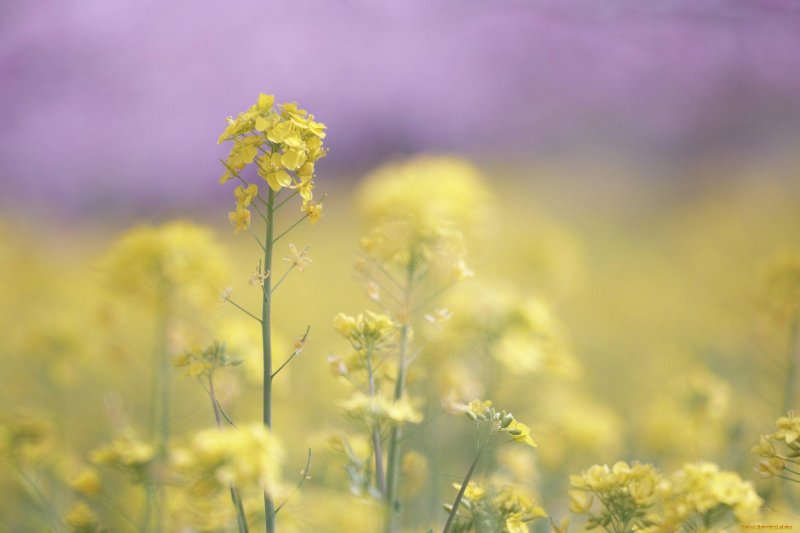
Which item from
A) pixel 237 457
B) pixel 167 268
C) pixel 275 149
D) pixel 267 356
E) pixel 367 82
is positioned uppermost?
pixel 367 82

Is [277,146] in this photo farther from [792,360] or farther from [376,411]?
[792,360]

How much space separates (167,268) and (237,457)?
1.27 meters

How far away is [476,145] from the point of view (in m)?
6.34

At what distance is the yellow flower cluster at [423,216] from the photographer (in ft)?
5.43

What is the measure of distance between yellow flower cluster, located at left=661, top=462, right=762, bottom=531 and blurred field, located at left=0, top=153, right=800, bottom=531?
0.41 m

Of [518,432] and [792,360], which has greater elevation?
[792,360]

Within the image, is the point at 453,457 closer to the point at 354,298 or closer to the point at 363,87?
the point at 354,298

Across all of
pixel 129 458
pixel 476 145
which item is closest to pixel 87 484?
pixel 129 458

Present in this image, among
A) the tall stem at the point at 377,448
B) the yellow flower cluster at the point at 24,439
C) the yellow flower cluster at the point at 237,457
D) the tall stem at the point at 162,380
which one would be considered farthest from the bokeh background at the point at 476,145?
the yellow flower cluster at the point at 237,457

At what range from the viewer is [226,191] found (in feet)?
19.1

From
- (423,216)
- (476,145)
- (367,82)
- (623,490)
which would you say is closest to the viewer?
(623,490)

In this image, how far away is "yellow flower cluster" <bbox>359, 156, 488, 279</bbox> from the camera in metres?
1.66

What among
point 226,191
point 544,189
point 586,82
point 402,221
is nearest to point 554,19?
point 586,82

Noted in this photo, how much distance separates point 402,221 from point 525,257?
2.21 meters
